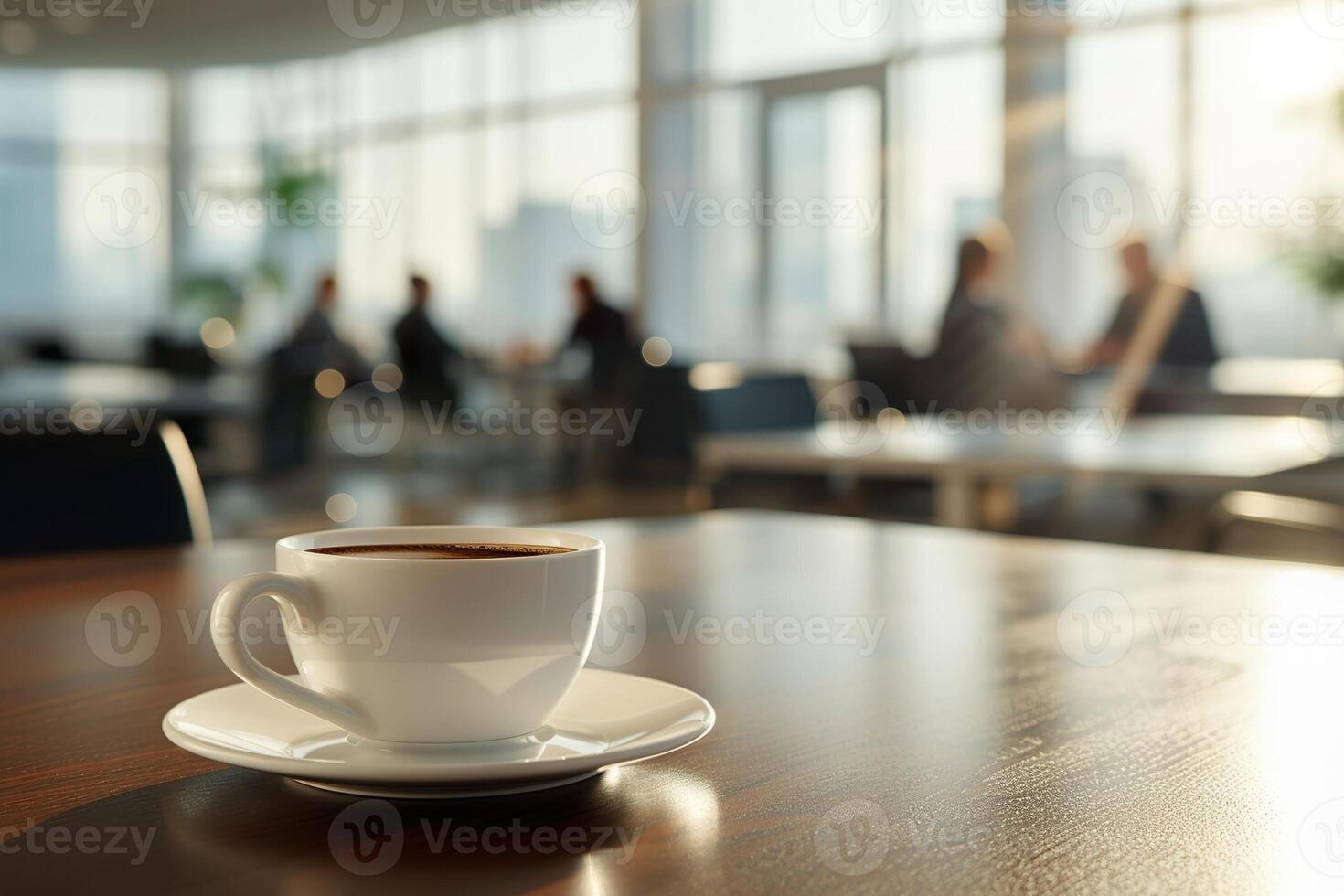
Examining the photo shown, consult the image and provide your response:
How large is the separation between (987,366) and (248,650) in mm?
4262

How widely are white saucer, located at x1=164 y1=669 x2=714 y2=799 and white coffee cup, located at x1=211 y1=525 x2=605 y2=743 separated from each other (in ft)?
0.04

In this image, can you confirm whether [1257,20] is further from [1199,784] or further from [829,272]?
[1199,784]

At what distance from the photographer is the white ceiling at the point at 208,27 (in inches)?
435

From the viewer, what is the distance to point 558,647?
1.69 feet

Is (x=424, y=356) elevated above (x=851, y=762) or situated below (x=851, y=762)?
above

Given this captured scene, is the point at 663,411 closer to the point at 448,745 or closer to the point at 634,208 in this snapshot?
the point at 448,745

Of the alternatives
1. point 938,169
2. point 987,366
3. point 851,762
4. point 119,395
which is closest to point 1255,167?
point 938,169

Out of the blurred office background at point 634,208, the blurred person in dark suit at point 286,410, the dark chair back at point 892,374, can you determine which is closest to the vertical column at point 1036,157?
the blurred office background at point 634,208

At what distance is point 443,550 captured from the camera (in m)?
0.55

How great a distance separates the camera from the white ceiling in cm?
1104

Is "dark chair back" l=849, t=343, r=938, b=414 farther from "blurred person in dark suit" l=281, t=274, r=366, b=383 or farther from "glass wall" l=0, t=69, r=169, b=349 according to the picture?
"glass wall" l=0, t=69, r=169, b=349

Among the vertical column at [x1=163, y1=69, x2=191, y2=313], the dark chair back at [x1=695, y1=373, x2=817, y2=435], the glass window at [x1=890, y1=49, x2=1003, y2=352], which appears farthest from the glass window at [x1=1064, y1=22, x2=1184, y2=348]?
the vertical column at [x1=163, y1=69, x2=191, y2=313]

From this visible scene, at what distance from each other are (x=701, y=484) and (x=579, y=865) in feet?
8.68

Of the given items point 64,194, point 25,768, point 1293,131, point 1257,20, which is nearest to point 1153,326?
point 1293,131
